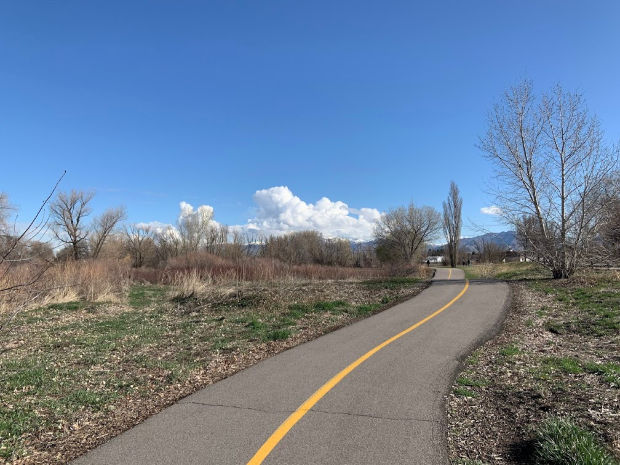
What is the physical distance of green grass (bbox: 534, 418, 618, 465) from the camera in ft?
11.4

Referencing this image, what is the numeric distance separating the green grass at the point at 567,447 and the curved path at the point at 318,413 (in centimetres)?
92

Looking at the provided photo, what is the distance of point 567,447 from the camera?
3.67 m

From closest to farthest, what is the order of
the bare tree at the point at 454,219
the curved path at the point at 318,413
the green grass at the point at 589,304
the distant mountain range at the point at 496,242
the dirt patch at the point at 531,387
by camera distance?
1. the curved path at the point at 318,413
2. the dirt patch at the point at 531,387
3. the green grass at the point at 589,304
4. the distant mountain range at the point at 496,242
5. the bare tree at the point at 454,219

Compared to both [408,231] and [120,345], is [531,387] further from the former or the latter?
[408,231]

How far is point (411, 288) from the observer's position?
20469 millimetres

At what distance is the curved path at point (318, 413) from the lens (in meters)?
4.02

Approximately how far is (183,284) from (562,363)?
631 inches

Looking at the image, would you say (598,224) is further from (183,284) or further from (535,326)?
(183,284)

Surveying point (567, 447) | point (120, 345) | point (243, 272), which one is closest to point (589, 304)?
point (567, 447)

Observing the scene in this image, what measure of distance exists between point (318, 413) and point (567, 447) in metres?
2.67

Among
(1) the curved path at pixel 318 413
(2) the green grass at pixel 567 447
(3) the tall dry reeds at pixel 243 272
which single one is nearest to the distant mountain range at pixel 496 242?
(3) the tall dry reeds at pixel 243 272

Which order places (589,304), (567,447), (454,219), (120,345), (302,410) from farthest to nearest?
(454,219) < (589,304) < (120,345) < (302,410) < (567,447)

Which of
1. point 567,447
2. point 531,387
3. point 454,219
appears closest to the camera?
point 567,447

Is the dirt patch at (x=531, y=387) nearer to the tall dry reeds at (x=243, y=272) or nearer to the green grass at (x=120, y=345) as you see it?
the green grass at (x=120, y=345)
